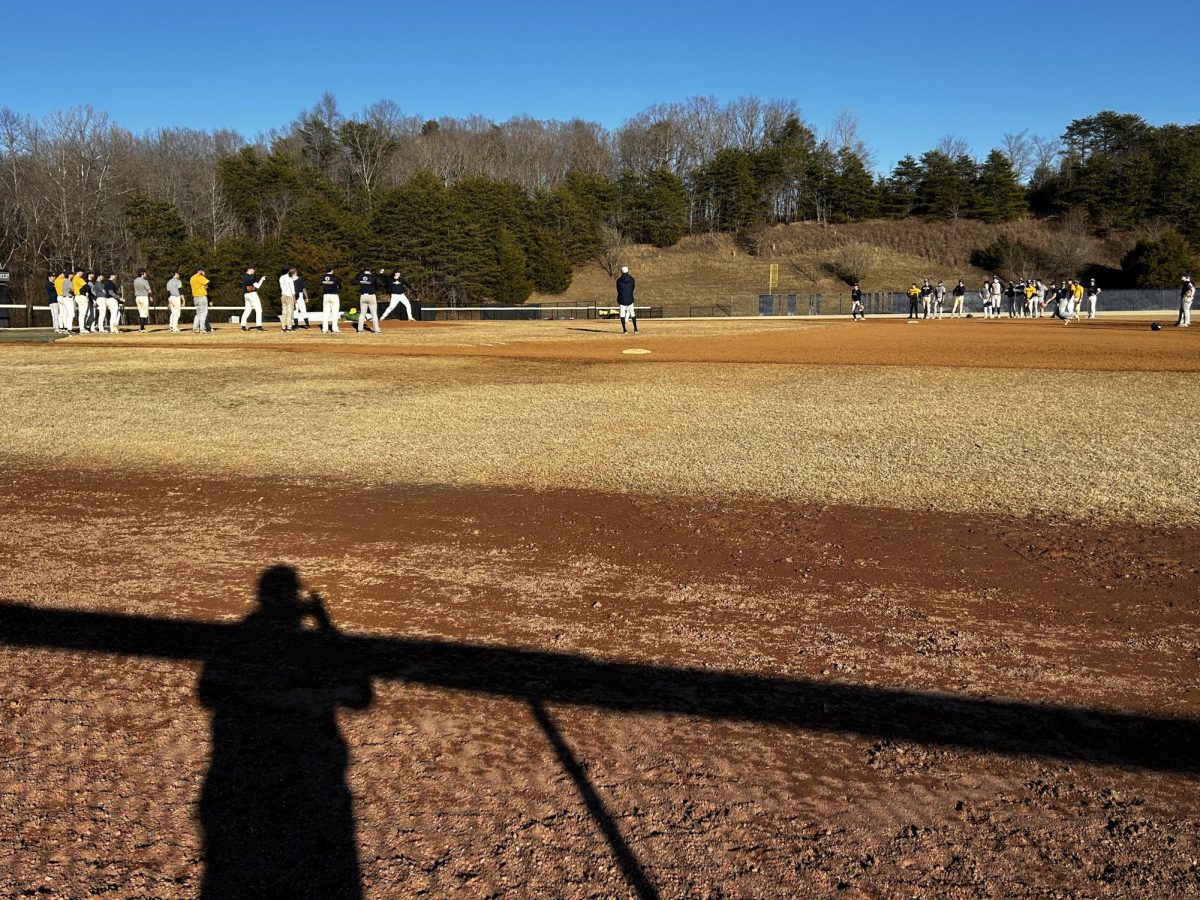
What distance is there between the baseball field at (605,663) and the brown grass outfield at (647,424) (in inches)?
4.3

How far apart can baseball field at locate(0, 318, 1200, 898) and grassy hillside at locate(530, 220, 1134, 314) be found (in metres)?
70.2

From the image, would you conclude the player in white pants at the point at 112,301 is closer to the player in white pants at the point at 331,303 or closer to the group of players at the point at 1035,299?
the player in white pants at the point at 331,303

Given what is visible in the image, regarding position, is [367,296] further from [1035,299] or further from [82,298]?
[1035,299]

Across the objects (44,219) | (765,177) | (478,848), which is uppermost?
(765,177)

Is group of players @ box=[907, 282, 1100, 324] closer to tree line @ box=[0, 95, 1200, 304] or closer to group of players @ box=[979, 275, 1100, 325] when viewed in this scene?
group of players @ box=[979, 275, 1100, 325]

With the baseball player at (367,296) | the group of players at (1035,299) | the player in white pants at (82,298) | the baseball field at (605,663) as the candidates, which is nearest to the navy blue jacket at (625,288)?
the baseball player at (367,296)

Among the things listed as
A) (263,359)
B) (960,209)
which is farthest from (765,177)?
(263,359)

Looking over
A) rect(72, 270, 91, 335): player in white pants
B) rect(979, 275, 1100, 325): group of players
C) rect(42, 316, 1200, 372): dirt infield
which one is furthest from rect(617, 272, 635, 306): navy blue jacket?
rect(979, 275, 1100, 325): group of players

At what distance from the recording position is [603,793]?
3912 millimetres

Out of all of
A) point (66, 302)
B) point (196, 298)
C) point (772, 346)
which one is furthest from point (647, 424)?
point (66, 302)

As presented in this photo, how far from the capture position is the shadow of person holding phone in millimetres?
3441

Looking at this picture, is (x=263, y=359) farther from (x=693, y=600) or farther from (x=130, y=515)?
(x=693, y=600)

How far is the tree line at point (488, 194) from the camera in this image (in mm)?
67250

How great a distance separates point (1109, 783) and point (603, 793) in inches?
82.6
